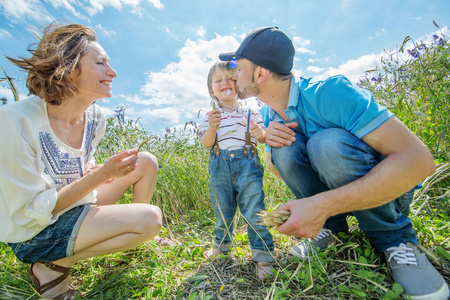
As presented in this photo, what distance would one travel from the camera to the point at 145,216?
1.53 m

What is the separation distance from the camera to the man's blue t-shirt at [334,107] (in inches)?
45.3

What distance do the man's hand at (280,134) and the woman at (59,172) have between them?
826mm

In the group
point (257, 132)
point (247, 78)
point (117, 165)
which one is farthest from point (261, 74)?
point (117, 165)

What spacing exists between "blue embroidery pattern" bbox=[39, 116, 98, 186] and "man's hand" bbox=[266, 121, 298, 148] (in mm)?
1238

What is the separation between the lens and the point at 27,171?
52.3 inches

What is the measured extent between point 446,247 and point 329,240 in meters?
0.57

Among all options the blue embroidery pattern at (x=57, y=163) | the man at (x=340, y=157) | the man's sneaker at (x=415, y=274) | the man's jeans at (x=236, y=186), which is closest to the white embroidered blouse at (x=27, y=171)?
the blue embroidery pattern at (x=57, y=163)

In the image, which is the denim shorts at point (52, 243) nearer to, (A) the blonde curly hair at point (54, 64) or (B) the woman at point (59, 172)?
(B) the woman at point (59, 172)

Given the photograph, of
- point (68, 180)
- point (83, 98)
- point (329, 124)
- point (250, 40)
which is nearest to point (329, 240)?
point (329, 124)

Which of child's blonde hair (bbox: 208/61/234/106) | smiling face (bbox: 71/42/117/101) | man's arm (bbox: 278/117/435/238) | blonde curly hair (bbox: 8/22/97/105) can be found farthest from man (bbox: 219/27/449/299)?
blonde curly hair (bbox: 8/22/97/105)

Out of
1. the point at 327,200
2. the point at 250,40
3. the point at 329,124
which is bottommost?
the point at 327,200

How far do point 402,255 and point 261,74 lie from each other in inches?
47.0

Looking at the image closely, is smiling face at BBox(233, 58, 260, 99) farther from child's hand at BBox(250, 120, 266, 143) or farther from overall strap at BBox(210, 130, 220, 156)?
overall strap at BBox(210, 130, 220, 156)

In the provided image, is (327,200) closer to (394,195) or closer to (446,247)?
(394,195)
